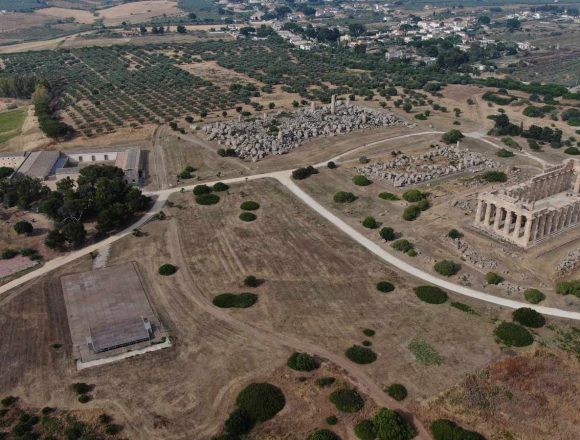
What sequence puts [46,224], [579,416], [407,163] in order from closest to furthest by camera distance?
[579,416] < [46,224] < [407,163]

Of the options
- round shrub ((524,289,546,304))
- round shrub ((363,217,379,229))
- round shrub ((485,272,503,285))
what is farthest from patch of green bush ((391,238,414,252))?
round shrub ((524,289,546,304))

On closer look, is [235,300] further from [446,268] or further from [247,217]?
[446,268]

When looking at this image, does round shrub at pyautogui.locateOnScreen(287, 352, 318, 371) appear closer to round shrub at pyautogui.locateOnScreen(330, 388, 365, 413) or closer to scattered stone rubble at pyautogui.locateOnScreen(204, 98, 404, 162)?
round shrub at pyautogui.locateOnScreen(330, 388, 365, 413)

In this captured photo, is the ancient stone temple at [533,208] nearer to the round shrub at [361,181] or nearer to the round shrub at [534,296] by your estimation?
the round shrub at [534,296]

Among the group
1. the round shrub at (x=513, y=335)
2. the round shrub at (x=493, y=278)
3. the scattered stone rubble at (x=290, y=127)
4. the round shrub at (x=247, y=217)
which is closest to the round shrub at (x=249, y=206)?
the round shrub at (x=247, y=217)

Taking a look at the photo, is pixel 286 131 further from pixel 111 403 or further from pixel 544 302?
pixel 111 403

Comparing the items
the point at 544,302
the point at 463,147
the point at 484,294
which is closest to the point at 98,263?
the point at 484,294

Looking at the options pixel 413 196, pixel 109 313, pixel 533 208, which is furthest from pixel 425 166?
pixel 109 313
